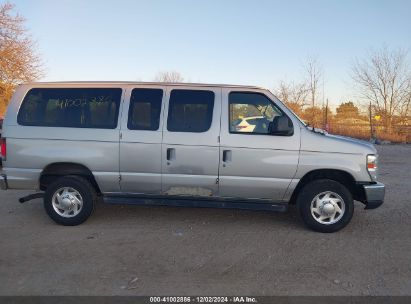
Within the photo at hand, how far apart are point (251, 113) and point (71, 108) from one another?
8.80ft

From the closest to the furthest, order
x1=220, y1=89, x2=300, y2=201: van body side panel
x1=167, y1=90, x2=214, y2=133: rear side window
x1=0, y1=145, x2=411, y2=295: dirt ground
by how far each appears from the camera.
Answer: x1=0, y1=145, x2=411, y2=295: dirt ground
x1=220, y1=89, x2=300, y2=201: van body side panel
x1=167, y1=90, x2=214, y2=133: rear side window

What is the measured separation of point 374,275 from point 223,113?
2.77 m

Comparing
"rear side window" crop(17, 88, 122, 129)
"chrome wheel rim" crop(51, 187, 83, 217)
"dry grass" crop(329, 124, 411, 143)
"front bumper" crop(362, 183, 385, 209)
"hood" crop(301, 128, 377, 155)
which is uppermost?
"dry grass" crop(329, 124, 411, 143)

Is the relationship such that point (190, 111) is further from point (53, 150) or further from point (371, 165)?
point (371, 165)

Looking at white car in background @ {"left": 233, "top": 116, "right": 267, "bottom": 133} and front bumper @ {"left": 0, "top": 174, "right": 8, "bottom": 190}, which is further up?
white car in background @ {"left": 233, "top": 116, "right": 267, "bottom": 133}

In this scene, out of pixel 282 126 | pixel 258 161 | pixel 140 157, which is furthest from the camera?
pixel 140 157

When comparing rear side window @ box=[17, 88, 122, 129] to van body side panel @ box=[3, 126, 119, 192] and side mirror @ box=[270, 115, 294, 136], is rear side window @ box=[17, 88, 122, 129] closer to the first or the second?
van body side panel @ box=[3, 126, 119, 192]

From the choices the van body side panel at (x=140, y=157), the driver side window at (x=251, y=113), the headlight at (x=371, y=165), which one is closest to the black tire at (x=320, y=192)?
→ the headlight at (x=371, y=165)

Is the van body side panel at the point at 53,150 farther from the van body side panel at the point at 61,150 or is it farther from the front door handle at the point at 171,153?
the front door handle at the point at 171,153

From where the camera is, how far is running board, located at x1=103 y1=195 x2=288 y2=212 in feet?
16.7

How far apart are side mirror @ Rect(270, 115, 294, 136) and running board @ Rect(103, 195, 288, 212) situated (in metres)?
1.04

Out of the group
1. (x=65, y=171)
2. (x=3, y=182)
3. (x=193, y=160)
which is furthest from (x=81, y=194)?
(x=193, y=160)

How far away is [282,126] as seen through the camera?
4879 mm

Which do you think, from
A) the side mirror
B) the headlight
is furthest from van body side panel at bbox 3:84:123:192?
the headlight
